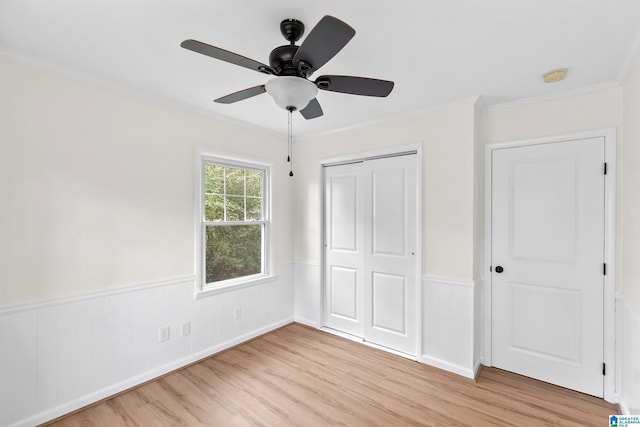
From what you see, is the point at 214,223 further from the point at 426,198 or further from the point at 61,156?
the point at 426,198

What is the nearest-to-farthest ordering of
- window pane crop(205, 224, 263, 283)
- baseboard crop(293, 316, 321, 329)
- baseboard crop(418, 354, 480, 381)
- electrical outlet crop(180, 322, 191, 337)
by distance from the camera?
baseboard crop(418, 354, 480, 381)
electrical outlet crop(180, 322, 191, 337)
window pane crop(205, 224, 263, 283)
baseboard crop(293, 316, 321, 329)

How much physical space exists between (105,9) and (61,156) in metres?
1.19

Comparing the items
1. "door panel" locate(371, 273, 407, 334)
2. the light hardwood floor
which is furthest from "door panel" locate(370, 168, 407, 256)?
the light hardwood floor

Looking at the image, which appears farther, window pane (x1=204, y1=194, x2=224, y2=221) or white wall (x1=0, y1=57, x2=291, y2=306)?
window pane (x1=204, y1=194, x2=224, y2=221)

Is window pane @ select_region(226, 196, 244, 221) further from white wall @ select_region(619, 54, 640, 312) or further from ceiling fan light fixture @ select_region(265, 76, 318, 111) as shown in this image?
white wall @ select_region(619, 54, 640, 312)

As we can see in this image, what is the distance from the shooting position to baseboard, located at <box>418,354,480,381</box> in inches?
103

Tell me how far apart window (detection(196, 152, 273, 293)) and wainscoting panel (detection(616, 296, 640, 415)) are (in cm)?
323

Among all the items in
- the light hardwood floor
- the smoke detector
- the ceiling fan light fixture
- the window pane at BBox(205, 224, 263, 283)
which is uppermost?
the smoke detector

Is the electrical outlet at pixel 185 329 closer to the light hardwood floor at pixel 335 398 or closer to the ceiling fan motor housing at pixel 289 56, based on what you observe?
the light hardwood floor at pixel 335 398

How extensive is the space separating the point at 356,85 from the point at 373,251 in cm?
208

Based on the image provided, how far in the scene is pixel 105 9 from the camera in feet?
4.94

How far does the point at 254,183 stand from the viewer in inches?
143

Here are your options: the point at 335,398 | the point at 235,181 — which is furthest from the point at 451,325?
the point at 235,181

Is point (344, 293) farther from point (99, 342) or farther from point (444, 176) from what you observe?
point (99, 342)
